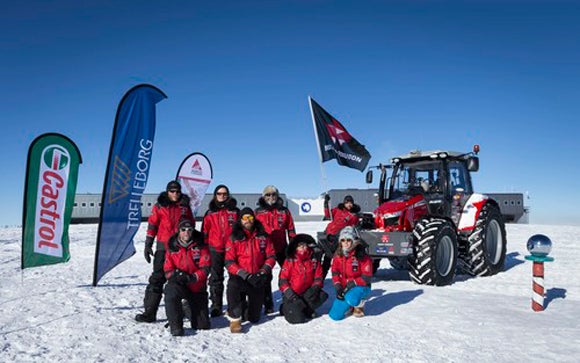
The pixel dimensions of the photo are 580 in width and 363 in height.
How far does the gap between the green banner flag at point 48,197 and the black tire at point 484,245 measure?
7.34m

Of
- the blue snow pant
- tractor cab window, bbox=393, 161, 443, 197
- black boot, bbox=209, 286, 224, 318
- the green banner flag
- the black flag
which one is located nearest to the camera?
the blue snow pant

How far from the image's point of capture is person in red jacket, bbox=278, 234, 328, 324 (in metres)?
5.36

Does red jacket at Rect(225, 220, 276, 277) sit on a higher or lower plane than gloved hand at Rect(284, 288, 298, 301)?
higher

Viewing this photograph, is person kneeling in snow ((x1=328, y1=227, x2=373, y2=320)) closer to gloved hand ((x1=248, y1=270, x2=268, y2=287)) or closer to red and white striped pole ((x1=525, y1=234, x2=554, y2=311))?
gloved hand ((x1=248, y1=270, x2=268, y2=287))

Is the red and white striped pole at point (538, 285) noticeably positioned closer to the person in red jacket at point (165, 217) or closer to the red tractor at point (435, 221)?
the red tractor at point (435, 221)

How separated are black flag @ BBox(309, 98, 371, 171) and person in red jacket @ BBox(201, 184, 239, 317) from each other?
3659 millimetres

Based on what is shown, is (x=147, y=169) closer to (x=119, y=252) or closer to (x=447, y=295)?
(x=119, y=252)

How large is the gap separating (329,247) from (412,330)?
285cm

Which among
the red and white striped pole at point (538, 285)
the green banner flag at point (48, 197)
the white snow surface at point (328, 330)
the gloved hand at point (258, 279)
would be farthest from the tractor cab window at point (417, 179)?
the green banner flag at point (48, 197)

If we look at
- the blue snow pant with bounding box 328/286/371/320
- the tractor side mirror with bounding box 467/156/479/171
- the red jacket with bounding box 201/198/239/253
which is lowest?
the blue snow pant with bounding box 328/286/371/320

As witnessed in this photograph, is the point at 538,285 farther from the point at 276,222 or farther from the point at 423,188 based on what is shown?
the point at 276,222

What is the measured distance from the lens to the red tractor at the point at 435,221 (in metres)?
7.24

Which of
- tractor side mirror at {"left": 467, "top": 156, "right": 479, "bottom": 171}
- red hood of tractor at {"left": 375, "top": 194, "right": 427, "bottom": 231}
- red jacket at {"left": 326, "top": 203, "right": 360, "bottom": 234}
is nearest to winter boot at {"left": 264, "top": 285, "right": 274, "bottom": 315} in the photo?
red jacket at {"left": 326, "top": 203, "right": 360, "bottom": 234}

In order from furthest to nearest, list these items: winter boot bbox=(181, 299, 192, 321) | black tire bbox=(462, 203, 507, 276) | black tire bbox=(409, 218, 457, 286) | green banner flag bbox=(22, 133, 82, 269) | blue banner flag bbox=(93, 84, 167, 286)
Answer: black tire bbox=(462, 203, 507, 276), black tire bbox=(409, 218, 457, 286), blue banner flag bbox=(93, 84, 167, 286), green banner flag bbox=(22, 133, 82, 269), winter boot bbox=(181, 299, 192, 321)
